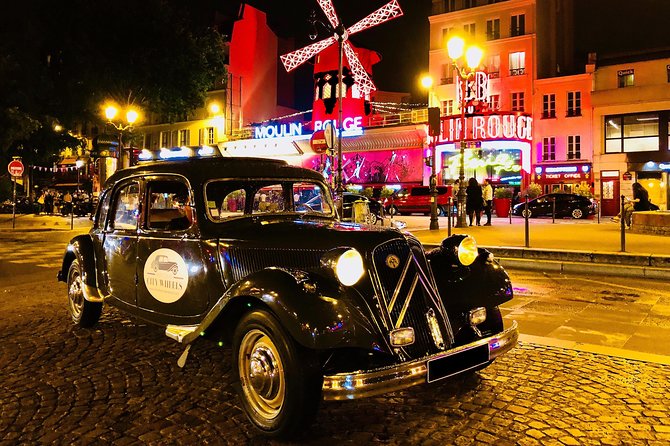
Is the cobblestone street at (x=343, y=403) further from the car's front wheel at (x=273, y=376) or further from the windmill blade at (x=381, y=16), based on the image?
the windmill blade at (x=381, y=16)

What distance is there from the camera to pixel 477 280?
4500 mm

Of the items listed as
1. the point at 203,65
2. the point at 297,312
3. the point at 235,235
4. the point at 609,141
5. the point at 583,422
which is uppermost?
the point at 203,65

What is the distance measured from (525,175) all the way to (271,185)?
112ft

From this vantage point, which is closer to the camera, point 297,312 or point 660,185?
point 297,312

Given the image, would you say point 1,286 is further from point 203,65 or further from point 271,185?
point 203,65

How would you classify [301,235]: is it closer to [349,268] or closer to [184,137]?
[349,268]

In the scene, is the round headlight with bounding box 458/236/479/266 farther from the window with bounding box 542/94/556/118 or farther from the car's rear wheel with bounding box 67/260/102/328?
the window with bounding box 542/94/556/118

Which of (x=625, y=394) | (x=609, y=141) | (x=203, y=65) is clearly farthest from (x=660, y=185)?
(x=625, y=394)

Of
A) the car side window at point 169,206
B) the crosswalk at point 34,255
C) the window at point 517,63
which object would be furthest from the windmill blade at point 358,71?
the car side window at point 169,206

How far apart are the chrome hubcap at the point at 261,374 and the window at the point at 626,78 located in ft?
126

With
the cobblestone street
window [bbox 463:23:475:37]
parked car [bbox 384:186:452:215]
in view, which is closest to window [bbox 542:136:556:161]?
parked car [bbox 384:186:452:215]

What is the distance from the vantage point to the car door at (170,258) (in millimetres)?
4477

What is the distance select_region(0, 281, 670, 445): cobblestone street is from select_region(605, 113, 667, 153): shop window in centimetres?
3484

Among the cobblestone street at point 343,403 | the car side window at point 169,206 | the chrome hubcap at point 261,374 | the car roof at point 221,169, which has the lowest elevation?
the cobblestone street at point 343,403
